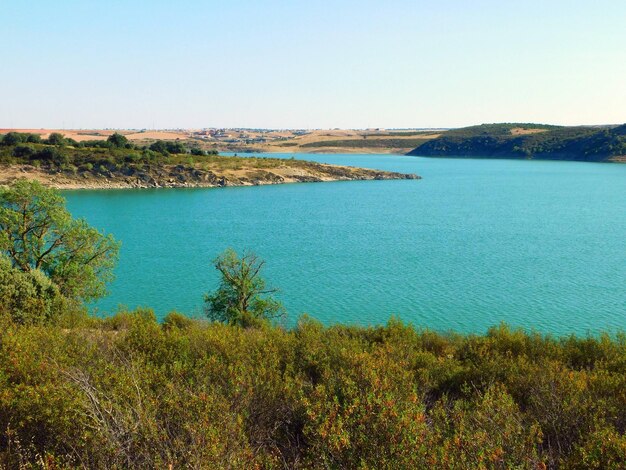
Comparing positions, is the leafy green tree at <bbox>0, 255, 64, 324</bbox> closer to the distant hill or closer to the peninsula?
the peninsula

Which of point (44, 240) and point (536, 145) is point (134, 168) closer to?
point (44, 240)

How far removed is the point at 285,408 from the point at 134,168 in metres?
82.4

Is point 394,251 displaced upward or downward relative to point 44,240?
downward

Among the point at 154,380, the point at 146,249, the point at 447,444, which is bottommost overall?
the point at 146,249

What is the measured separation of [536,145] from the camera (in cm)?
16350

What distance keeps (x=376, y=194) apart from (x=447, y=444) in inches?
3024

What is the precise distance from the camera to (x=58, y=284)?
22.7 m

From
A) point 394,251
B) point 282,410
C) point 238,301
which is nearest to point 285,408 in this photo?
point 282,410

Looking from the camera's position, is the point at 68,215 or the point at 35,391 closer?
the point at 35,391

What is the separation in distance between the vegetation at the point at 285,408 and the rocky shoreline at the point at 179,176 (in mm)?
70712

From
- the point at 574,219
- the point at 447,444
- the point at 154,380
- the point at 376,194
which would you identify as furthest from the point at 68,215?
the point at 376,194

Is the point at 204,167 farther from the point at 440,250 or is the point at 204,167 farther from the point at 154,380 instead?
the point at 154,380

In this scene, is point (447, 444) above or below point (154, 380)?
above

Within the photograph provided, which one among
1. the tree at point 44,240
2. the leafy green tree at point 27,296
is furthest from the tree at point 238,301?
the leafy green tree at point 27,296
